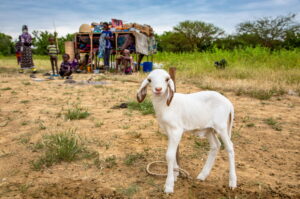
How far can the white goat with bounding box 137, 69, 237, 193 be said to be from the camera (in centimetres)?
235

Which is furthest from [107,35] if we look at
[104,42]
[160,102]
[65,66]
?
[160,102]

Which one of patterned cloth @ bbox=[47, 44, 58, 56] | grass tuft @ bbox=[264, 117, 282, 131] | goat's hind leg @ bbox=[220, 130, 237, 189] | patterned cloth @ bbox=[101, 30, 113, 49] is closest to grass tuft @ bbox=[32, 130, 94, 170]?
goat's hind leg @ bbox=[220, 130, 237, 189]

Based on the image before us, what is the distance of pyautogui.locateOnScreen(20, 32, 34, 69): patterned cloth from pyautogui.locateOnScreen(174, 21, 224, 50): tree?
25.5 meters

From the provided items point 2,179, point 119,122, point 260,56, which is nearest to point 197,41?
point 260,56

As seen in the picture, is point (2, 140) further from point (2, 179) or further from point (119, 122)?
point (119, 122)

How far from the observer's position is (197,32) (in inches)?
1373

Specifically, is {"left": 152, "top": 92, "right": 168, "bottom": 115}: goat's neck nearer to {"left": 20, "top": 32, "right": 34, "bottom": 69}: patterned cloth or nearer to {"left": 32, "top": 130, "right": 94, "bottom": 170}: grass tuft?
{"left": 32, "top": 130, "right": 94, "bottom": 170}: grass tuft

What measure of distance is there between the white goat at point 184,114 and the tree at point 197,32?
3277 cm

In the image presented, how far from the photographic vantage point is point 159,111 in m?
2.42

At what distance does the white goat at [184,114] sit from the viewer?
92.7 inches

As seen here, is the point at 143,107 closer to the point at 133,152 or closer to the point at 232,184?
the point at 133,152

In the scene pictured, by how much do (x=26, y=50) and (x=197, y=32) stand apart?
89.3 feet

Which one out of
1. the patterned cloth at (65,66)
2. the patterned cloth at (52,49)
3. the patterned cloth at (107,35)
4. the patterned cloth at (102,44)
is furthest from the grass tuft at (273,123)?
the patterned cloth at (52,49)

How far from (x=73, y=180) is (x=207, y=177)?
4.70 ft
